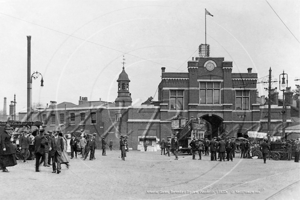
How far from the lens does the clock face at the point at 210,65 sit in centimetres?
4231

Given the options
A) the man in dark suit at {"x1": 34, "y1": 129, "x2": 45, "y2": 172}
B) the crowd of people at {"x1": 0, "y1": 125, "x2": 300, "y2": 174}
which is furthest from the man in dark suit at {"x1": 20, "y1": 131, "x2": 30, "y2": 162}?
the man in dark suit at {"x1": 34, "y1": 129, "x2": 45, "y2": 172}

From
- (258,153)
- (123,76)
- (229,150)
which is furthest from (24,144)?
(123,76)

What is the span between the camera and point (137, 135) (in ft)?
143

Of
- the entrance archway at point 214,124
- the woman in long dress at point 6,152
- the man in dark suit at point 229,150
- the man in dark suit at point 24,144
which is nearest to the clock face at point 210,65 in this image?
the entrance archway at point 214,124

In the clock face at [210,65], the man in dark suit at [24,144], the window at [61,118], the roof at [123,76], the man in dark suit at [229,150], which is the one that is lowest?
the man in dark suit at [229,150]

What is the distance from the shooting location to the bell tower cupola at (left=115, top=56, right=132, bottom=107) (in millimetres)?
45553

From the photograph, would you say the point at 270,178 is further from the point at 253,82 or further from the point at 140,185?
the point at 253,82

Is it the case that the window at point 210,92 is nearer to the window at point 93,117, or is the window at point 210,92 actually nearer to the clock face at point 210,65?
the clock face at point 210,65

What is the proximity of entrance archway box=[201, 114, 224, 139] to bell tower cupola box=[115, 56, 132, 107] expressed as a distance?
8.91 m

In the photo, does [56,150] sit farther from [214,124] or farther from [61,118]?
[61,118]

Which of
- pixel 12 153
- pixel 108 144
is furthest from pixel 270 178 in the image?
pixel 108 144

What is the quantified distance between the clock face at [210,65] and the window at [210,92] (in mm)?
1562

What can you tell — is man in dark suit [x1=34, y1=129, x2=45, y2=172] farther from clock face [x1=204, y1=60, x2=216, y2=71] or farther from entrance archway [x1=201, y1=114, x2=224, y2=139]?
clock face [x1=204, y1=60, x2=216, y2=71]

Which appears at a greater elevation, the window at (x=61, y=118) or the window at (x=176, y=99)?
the window at (x=176, y=99)
